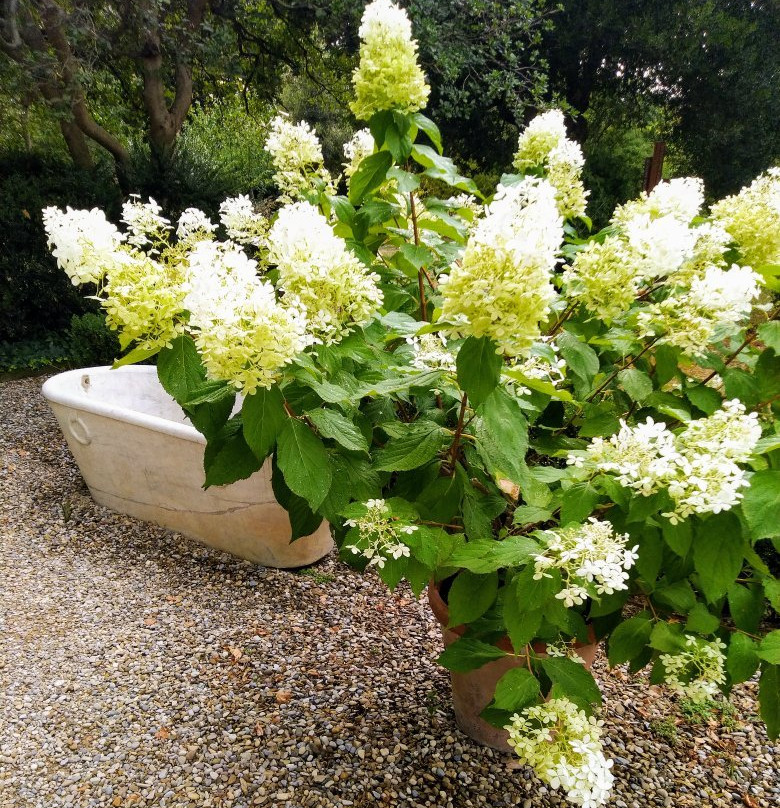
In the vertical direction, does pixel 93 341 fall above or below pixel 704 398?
below

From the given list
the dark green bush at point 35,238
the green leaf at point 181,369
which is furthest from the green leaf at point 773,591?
the dark green bush at point 35,238

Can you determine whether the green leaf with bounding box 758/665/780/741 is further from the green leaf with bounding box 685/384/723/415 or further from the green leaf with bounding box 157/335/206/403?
the green leaf with bounding box 157/335/206/403

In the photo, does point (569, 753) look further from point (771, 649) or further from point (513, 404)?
point (513, 404)

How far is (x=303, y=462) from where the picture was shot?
1.03 m

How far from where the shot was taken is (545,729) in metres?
1.01

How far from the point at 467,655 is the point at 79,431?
2.50 meters

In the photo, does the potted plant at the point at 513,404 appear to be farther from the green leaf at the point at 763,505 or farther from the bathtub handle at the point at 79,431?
the bathtub handle at the point at 79,431

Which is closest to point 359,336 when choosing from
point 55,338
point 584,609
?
point 584,609

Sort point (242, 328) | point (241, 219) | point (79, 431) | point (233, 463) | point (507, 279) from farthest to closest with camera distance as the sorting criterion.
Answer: point (79, 431)
point (241, 219)
point (233, 463)
point (242, 328)
point (507, 279)

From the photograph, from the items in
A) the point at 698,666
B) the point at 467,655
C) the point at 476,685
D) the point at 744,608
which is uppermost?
the point at 744,608

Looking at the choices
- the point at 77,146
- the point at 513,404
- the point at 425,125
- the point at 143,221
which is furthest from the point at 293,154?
the point at 77,146

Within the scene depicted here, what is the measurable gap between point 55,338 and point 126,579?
11.3ft

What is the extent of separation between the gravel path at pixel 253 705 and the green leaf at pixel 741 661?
2.49 ft

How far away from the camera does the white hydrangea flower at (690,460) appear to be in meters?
0.88
